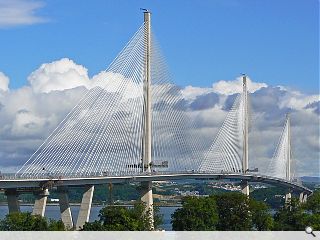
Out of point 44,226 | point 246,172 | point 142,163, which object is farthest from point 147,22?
point 246,172

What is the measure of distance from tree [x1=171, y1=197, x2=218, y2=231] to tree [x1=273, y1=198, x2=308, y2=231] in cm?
485

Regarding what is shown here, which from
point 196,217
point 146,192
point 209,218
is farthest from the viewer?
point 146,192

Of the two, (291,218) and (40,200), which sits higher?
(40,200)

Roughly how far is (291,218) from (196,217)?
9.50 metres

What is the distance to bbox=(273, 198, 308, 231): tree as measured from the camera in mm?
61763

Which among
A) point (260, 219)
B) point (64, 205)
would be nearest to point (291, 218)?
point (260, 219)

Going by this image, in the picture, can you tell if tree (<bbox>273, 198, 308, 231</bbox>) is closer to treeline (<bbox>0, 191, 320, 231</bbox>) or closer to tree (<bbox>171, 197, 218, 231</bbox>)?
treeline (<bbox>0, 191, 320, 231</bbox>)

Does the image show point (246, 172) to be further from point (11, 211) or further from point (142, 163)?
point (11, 211)

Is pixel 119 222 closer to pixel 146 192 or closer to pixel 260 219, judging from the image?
pixel 260 219

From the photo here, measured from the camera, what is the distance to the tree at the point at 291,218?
6176cm

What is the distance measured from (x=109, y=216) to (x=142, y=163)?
42.8 ft

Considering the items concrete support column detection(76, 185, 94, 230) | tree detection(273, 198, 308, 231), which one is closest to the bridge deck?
concrete support column detection(76, 185, 94, 230)

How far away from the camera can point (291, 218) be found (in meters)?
66.5

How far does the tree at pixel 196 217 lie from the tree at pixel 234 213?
3.41 ft
